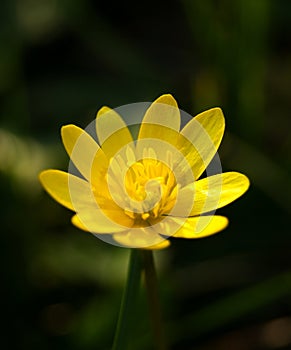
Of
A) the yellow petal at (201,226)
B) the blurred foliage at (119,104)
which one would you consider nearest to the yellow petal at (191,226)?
the yellow petal at (201,226)

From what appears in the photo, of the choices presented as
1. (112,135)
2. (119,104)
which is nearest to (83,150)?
(112,135)

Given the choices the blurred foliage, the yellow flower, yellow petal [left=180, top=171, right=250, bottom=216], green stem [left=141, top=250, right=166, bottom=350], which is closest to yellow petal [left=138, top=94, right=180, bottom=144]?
the yellow flower

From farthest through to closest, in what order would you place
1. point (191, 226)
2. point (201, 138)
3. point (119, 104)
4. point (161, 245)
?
point (119, 104), point (201, 138), point (191, 226), point (161, 245)

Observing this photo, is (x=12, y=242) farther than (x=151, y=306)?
Yes

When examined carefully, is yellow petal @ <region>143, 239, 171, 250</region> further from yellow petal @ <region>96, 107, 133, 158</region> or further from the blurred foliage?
the blurred foliage

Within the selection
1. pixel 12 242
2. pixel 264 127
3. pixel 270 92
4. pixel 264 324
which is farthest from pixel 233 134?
pixel 12 242

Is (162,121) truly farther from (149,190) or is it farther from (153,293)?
(153,293)

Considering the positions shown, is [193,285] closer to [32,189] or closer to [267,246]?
[267,246]
